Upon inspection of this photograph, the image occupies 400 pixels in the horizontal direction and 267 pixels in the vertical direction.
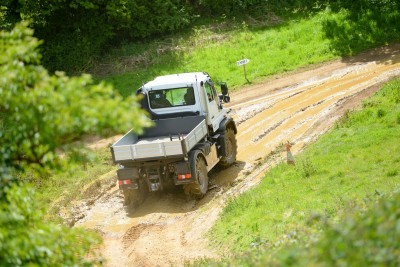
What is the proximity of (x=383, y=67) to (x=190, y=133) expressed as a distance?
42.2 feet

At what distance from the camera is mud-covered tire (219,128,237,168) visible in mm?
20881

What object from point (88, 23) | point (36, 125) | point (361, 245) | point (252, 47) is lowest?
point (252, 47)

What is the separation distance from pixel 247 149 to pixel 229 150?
1668 mm

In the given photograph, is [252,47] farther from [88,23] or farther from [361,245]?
[361,245]

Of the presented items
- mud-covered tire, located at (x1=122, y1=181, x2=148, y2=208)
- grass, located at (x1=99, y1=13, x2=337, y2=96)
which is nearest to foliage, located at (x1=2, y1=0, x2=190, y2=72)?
grass, located at (x1=99, y1=13, x2=337, y2=96)

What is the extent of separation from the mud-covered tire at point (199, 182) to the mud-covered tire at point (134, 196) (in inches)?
48.4

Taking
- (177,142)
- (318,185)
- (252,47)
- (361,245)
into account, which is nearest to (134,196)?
(177,142)

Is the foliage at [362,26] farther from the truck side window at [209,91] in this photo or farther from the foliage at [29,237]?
the foliage at [29,237]

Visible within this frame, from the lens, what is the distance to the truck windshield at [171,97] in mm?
19906

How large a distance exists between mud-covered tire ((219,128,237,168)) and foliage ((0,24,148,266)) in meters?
11.9

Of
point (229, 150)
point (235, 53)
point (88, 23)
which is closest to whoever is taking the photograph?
point (229, 150)

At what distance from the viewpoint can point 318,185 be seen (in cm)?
1602

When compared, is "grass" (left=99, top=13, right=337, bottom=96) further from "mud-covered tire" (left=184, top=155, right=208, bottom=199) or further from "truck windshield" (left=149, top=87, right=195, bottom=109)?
"mud-covered tire" (left=184, top=155, right=208, bottom=199)

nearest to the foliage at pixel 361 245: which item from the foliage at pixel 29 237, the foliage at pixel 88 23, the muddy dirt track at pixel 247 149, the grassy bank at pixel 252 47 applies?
the foliage at pixel 29 237
